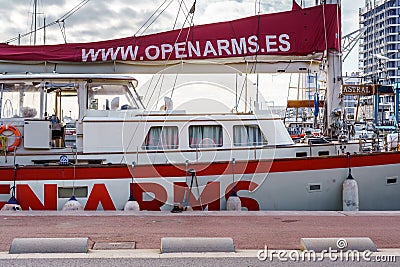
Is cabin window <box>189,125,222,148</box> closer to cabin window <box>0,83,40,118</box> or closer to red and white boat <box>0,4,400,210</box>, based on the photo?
red and white boat <box>0,4,400,210</box>

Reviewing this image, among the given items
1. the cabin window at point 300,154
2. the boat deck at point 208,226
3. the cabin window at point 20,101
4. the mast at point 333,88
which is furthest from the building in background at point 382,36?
the boat deck at point 208,226

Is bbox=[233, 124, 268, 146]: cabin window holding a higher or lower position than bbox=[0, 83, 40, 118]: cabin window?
lower

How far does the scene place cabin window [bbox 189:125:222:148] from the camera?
1191cm

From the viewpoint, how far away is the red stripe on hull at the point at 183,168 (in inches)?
435

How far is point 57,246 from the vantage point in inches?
264

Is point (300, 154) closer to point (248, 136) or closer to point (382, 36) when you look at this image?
point (248, 136)

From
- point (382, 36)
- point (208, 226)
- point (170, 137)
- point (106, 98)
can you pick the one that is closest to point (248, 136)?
Answer: point (170, 137)

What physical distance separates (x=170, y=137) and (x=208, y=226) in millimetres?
3784

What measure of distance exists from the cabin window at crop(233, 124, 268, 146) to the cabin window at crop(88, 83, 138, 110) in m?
2.45

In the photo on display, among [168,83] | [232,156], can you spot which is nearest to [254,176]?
[232,156]

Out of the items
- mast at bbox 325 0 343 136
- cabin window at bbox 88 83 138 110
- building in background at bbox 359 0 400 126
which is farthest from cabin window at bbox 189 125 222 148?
building in background at bbox 359 0 400 126

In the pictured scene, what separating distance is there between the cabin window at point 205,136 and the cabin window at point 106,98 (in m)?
1.59

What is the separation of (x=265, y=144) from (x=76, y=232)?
5.47 metres

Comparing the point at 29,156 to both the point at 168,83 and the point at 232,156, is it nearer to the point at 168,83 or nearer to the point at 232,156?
the point at 168,83
